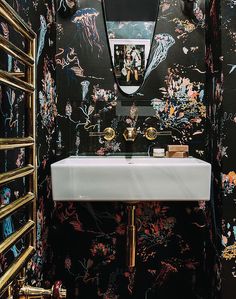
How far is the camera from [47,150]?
1831mm

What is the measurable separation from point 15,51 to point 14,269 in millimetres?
562

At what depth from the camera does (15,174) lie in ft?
2.96

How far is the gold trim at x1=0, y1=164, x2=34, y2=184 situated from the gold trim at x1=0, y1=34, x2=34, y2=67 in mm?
303

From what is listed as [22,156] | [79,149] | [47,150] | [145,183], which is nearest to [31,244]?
[22,156]

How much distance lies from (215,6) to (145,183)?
3.43ft

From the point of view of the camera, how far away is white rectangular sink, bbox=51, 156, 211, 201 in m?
1.41

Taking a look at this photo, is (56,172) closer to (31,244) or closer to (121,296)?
(31,244)

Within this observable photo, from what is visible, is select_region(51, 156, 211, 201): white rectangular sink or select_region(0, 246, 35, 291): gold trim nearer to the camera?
select_region(0, 246, 35, 291): gold trim

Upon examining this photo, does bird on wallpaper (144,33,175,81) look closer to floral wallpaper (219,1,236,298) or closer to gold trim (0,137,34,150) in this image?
floral wallpaper (219,1,236,298)

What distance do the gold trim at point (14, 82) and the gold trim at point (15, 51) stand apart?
61mm

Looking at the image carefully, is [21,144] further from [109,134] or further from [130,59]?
[130,59]

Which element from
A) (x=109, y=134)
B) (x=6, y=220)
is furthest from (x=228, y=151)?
(x=6, y=220)

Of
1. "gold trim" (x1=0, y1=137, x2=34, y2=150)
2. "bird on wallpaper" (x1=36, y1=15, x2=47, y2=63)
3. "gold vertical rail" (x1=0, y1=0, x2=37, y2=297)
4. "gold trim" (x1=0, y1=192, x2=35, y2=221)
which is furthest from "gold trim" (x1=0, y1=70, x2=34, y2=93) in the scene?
"bird on wallpaper" (x1=36, y1=15, x2=47, y2=63)

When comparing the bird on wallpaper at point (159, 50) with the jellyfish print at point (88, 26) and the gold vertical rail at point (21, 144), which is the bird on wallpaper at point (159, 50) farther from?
the gold vertical rail at point (21, 144)
